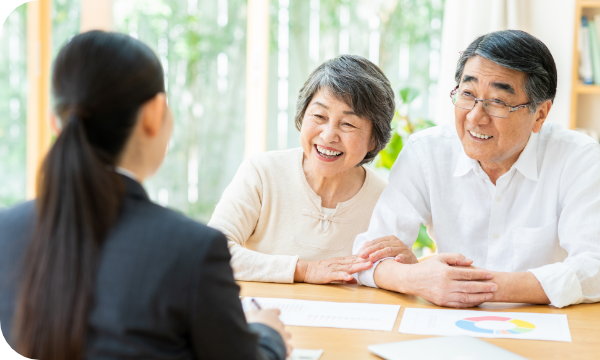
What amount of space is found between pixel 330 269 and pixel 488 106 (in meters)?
0.71

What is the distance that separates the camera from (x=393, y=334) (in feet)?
4.09

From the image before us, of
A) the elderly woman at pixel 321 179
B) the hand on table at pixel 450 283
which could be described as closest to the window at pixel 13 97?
the elderly woman at pixel 321 179

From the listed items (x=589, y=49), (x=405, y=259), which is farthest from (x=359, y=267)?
(x=589, y=49)

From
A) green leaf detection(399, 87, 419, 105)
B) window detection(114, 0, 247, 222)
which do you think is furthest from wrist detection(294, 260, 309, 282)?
window detection(114, 0, 247, 222)

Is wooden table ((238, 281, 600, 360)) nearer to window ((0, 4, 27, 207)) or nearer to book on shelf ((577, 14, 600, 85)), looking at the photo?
book on shelf ((577, 14, 600, 85))

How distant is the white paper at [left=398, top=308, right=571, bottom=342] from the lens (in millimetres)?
1246

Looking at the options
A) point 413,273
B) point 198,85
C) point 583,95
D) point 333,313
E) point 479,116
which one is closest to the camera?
point 333,313

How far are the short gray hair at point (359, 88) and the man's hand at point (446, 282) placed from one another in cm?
59

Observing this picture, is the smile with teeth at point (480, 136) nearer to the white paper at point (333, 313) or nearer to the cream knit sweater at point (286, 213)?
the cream knit sweater at point (286, 213)

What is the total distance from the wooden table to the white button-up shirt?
0.49 ft

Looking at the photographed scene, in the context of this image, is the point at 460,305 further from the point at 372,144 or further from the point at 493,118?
the point at 372,144

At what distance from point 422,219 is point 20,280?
Answer: 4.67 ft

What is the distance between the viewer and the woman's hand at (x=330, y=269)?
168 centimetres

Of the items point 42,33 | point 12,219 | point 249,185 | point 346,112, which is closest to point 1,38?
point 42,33
